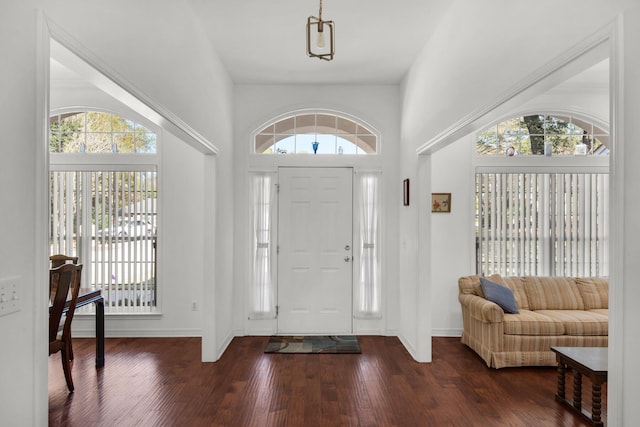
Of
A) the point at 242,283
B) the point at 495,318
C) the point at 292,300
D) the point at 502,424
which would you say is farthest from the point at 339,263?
the point at 502,424

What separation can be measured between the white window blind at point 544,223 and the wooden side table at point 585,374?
6.49 feet

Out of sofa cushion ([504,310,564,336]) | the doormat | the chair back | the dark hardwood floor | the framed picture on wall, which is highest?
the framed picture on wall

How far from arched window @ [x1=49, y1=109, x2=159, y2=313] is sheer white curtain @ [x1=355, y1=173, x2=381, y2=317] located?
2.52m

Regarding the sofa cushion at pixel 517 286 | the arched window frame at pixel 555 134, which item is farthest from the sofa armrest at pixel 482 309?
the arched window frame at pixel 555 134

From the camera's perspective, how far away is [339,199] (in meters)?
5.25

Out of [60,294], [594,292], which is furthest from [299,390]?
[594,292]

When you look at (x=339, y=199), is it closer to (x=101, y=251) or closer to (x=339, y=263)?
(x=339, y=263)

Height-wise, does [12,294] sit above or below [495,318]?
above

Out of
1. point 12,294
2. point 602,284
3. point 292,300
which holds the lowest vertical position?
point 292,300

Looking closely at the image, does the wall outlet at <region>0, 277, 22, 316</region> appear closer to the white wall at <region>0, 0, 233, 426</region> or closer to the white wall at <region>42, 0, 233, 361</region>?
the white wall at <region>0, 0, 233, 426</region>

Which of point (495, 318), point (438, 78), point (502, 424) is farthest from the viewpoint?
point (495, 318)

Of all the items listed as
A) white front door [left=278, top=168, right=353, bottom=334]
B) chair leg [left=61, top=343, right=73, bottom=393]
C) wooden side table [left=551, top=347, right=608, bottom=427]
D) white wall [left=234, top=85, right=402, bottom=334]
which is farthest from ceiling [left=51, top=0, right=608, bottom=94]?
wooden side table [left=551, top=347, right=608, bottom=427]

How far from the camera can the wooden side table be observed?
112 inches

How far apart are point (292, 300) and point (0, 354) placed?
3932 mm
